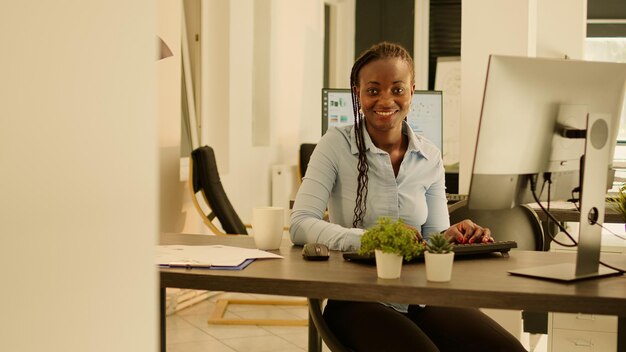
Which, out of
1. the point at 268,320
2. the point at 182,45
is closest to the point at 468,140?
the point at 268,320

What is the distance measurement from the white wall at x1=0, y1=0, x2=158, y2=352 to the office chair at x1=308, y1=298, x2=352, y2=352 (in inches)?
58.9

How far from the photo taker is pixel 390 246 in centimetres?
172

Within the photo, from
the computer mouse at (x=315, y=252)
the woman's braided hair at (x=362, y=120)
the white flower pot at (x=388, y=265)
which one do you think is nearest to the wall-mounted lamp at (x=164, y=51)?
the woman's braided hair at (x=362, y=120)

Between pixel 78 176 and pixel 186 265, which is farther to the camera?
pixel 186 265

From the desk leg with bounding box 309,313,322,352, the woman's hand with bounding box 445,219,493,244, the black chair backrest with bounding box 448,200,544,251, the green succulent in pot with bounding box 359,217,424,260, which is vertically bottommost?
the desk leg with bounding box 309,313,322,352

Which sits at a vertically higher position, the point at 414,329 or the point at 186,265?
the point at 186,265

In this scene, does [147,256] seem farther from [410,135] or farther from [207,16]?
[207,16]

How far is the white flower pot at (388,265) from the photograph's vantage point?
5.62ft

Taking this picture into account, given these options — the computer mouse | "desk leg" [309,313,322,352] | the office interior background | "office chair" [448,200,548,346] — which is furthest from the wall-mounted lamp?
the office interior background

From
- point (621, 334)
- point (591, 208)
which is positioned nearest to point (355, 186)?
point (591, 208)

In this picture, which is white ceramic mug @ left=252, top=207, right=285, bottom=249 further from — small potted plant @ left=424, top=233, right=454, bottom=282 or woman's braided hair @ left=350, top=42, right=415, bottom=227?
small potted plant @ left=424, top=233, right=454, bottom=282

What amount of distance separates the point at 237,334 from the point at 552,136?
9.39 feet

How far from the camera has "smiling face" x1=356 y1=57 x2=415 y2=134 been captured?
2.38 m

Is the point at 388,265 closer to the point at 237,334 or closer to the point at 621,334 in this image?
the point at 621,334
